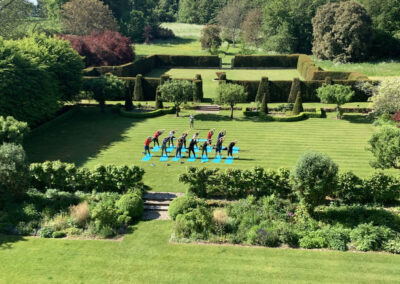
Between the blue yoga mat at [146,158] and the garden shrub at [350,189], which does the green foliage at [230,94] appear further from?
the garden shrub at [350,189]

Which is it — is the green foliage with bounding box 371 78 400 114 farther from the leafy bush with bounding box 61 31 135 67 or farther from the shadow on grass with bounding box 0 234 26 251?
the leafy bush with bounding box 61 31 135 67

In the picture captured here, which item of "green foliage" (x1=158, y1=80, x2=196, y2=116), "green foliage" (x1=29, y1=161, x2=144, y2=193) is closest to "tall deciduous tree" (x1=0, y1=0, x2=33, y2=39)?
"green foliage" (x1=158, y1=80, x2=196, y2=116)

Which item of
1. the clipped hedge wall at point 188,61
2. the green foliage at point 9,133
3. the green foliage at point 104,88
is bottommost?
the green foliage at point 9,133

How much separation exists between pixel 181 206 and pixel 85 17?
6402 centimetres

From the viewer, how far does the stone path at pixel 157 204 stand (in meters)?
20.4

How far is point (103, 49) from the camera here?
197 feet

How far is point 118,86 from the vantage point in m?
42.5

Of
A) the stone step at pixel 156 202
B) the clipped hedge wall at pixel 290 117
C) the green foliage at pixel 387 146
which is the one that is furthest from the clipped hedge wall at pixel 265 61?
the stone step at pixel 156 202

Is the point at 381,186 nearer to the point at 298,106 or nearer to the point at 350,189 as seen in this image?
the point at 350,189

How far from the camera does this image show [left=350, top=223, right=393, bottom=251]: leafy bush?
1714cm

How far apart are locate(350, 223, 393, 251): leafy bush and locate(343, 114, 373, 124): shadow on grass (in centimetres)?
2366

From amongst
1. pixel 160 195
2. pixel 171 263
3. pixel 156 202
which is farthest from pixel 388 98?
pixel 171 263

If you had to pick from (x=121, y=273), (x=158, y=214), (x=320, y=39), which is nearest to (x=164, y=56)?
(x=320, y=39)

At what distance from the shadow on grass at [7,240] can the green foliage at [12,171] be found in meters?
3.13
